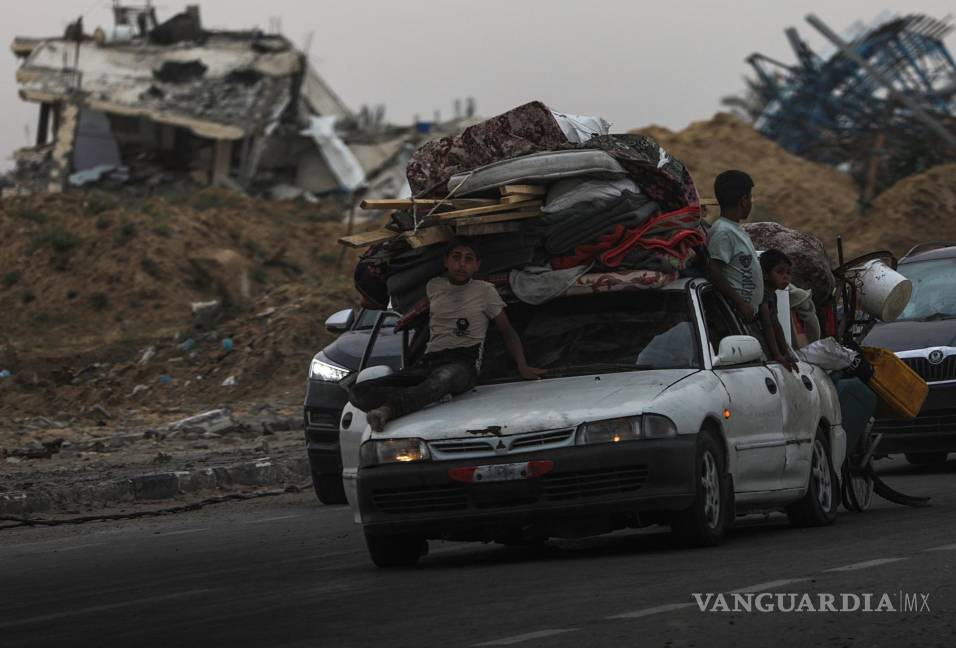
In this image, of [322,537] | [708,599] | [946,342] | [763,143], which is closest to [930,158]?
[763,143]

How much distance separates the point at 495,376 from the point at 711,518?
4.97 feet

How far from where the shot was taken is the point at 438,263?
11.1 metres

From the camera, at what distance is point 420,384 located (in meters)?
10.3

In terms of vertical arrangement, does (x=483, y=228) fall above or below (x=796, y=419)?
above

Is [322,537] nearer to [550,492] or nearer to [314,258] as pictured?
[550,492]

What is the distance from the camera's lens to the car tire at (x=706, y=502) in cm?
976

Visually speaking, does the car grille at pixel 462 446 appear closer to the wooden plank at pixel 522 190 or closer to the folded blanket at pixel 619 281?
the folded blanket at pixel 619 281

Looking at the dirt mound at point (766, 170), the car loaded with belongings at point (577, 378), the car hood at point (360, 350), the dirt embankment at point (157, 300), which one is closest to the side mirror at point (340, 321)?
the car hood at point (360, 350)

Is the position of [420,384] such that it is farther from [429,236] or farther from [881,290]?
[881,290]

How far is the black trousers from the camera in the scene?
400 inches

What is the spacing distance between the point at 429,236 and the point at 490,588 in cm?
273

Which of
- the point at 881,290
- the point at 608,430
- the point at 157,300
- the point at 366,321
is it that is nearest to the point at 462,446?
the point at 608,430

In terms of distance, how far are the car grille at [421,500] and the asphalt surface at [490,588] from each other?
0.35m

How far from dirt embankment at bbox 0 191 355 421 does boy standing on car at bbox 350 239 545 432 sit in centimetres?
1846
